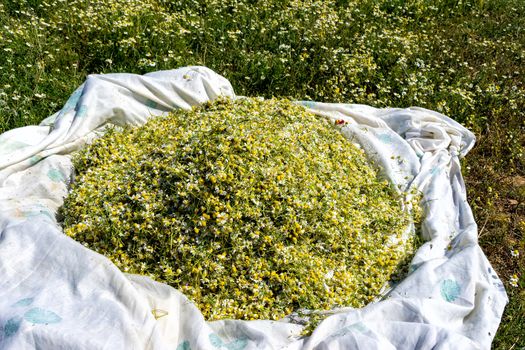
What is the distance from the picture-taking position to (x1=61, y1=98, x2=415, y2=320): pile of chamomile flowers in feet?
9.61

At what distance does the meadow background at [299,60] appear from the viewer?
4512mm

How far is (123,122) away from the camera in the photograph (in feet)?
13.5

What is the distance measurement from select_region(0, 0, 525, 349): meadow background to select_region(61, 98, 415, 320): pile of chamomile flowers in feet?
3.80

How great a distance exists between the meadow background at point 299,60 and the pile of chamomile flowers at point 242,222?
116 centimetres

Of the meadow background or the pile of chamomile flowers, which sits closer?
the pile of chamomile flowers

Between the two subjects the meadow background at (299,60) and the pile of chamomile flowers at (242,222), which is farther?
the meadow background at (299,60)

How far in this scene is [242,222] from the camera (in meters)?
2.98

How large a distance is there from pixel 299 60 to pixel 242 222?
8.92 ft

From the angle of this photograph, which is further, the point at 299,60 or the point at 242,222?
the point at 299,60

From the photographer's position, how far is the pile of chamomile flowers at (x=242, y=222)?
9.61ft

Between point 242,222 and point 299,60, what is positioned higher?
point 242,222

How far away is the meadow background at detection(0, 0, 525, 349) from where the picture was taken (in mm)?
4512

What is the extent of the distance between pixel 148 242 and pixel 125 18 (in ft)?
9.79

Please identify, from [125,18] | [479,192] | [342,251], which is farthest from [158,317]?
[125,18]
